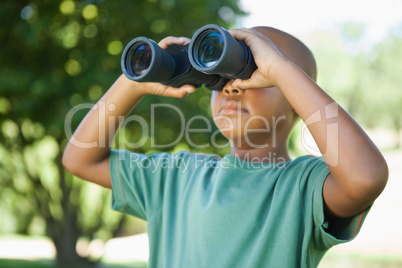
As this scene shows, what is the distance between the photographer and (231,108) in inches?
44.4

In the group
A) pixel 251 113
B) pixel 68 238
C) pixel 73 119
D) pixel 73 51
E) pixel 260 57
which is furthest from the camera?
pixel 68 238

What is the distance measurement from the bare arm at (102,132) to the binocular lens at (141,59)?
100 mm

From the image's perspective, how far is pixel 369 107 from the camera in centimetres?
1107

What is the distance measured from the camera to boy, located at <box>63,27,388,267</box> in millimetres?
901

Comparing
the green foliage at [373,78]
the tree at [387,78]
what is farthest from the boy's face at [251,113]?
the tree at [387,78]

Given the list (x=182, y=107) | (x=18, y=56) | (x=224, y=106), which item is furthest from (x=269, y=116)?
(x=18, y=56)

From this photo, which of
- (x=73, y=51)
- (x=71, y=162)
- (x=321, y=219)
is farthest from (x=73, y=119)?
(x=321, y=219)

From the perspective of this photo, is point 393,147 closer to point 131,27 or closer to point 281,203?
point 131,27

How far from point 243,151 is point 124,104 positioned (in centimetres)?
36

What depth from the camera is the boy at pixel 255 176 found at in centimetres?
90

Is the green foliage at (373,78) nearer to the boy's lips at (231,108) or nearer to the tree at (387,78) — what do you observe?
the tree at (387,78)

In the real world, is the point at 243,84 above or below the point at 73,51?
below

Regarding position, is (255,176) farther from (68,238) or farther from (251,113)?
(68,238)

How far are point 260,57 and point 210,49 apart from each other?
12 centimetres
